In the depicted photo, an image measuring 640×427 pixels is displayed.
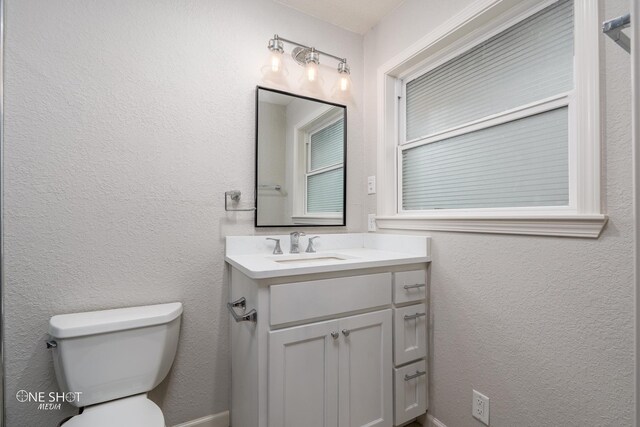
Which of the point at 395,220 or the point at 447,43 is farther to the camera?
the point at 395,220

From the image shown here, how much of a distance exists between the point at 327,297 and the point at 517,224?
82 cm

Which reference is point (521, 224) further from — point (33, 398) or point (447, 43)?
point (33, 398)

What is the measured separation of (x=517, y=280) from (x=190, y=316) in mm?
1491

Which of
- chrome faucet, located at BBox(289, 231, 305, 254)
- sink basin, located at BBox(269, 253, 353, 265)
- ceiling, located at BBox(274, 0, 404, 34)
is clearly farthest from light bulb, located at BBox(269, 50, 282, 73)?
sink basin, located at BBox(269, 253, 353, 265)

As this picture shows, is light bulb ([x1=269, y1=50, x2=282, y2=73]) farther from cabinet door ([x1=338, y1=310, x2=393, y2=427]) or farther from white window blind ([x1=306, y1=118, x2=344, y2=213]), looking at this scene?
cabinet door ([x1=338, y1=310, x2=393, y2=427])

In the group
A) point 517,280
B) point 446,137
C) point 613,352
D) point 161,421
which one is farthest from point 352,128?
point 161,421

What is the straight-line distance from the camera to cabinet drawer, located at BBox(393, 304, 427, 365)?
140cm

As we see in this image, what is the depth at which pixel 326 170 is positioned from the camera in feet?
6.11

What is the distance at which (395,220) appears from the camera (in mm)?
1747

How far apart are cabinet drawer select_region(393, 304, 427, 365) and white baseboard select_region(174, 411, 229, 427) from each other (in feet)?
3.07

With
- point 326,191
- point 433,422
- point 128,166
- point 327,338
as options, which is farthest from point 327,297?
point 128,166

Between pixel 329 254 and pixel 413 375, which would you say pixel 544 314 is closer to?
pixel 413 375

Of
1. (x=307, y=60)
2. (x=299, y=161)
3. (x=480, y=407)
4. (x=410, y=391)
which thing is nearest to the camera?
(x=480, y=407)

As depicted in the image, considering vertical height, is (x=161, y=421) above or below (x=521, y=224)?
below
